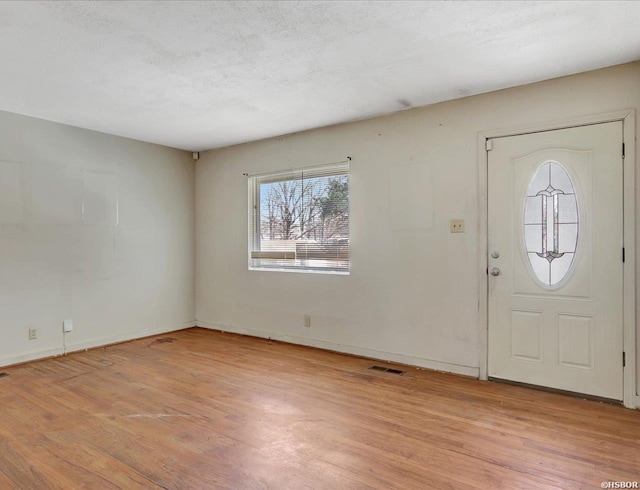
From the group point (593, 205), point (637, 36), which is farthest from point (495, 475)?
point (637, 36)

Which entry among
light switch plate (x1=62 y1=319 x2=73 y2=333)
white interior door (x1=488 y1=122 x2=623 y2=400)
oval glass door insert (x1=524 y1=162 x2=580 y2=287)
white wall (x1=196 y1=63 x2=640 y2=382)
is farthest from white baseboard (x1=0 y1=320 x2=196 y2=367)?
oval glass door insert (x1=524 y1=162 x2=580 y2=287)

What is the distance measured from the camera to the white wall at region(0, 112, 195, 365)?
400cm

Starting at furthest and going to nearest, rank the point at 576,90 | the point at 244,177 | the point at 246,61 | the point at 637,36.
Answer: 1. the point at 244,177
2. the point at 576,90
3. the point at 246,61
4. the point at 637,36

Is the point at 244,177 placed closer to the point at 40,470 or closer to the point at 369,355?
the point at 369,355

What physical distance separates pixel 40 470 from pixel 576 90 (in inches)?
171

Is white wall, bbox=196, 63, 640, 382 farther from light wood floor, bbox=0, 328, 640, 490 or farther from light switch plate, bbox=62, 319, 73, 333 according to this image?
light switch plate, bbox=62, 319, 73, 333

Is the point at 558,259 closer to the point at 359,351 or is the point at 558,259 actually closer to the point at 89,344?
the point at 359,351

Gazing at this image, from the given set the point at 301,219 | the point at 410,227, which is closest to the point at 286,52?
the point at 410,227

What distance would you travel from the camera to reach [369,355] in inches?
164

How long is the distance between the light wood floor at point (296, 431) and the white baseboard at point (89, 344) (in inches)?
6.9

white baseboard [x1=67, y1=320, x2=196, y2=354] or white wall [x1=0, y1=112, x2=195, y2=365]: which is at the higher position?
white wall [x1=0, y1=112, x2=195, y2=365]

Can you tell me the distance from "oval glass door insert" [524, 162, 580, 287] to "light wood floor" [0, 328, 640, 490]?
1005 mm

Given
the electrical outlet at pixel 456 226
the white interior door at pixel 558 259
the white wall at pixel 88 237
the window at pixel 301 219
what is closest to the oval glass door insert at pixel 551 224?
the white interior door at pixel 558 259

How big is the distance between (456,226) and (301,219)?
189 centimetres
